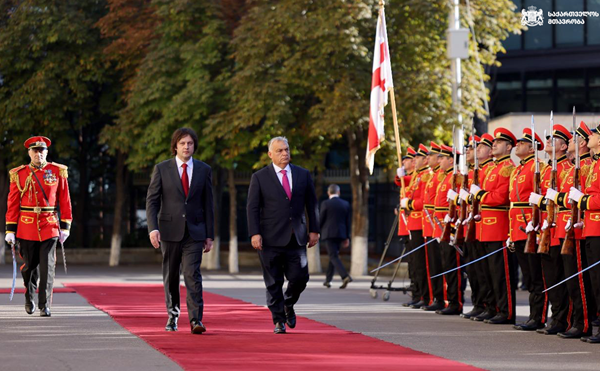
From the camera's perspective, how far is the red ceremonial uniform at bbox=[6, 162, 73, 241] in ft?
53.1

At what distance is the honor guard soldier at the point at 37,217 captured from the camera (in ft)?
53.1

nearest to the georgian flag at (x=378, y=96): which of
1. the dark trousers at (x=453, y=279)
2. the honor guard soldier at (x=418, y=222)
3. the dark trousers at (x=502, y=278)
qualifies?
the honor guard soldier at (x=418, y=222)

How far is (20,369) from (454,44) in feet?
63.4

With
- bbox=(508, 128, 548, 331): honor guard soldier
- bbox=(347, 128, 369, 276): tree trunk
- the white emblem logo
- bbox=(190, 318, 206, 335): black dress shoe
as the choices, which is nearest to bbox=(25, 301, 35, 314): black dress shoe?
bbox=(190, 318, 206, 335): black dress shoe

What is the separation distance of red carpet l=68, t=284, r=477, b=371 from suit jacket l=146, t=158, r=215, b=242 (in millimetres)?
1096

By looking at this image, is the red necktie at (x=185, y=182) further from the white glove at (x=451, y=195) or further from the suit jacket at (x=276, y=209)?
the white glove at (x=451, y=195)

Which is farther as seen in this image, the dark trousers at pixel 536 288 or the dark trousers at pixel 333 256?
the dark trousers at pixel 333 256

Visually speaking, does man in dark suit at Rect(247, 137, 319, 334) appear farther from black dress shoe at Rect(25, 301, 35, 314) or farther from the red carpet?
black dress shoe at Rect(25, 301, 35, 314)

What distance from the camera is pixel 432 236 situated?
18078mm

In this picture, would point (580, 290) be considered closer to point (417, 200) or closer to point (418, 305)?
point (418, 305)

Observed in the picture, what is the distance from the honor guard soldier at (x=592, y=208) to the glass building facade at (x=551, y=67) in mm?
30866

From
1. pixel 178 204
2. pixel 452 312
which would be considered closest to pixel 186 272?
pixel 178 204

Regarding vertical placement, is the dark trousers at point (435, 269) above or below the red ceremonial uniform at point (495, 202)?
below

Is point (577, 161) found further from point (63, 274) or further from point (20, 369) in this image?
point (63, 274)
